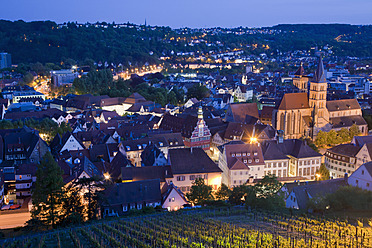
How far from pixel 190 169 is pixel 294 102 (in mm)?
25617

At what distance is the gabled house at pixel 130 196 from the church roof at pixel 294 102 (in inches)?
1159

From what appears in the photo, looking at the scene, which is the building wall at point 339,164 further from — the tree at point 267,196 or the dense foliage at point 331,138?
the tree at point 267,196

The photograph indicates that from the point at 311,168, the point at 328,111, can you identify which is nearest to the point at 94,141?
the point at 311,168

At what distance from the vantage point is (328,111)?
5844 centimetres

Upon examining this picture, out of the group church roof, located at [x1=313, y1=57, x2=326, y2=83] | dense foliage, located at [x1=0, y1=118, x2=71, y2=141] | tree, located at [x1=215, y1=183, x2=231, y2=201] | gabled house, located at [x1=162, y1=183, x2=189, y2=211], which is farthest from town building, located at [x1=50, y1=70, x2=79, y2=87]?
gabled house, located at [x1=162, y1=183, x2=189, y2=211]

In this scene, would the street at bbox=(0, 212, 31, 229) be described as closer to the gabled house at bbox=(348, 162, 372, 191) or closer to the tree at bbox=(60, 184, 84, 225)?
the tree at bbox=(60, 184, 84, 225)

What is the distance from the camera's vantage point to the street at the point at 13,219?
29.5m

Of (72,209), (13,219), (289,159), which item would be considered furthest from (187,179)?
(13,219)

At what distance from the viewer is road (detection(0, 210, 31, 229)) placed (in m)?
29.5

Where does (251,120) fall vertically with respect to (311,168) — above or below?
above

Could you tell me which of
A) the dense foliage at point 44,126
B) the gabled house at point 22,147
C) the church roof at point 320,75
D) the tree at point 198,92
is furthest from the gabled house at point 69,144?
the tree at point 198,92

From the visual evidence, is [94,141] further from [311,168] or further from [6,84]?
[6,84]

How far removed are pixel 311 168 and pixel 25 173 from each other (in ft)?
90.5

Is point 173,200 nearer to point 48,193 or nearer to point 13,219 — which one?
point 48,193
